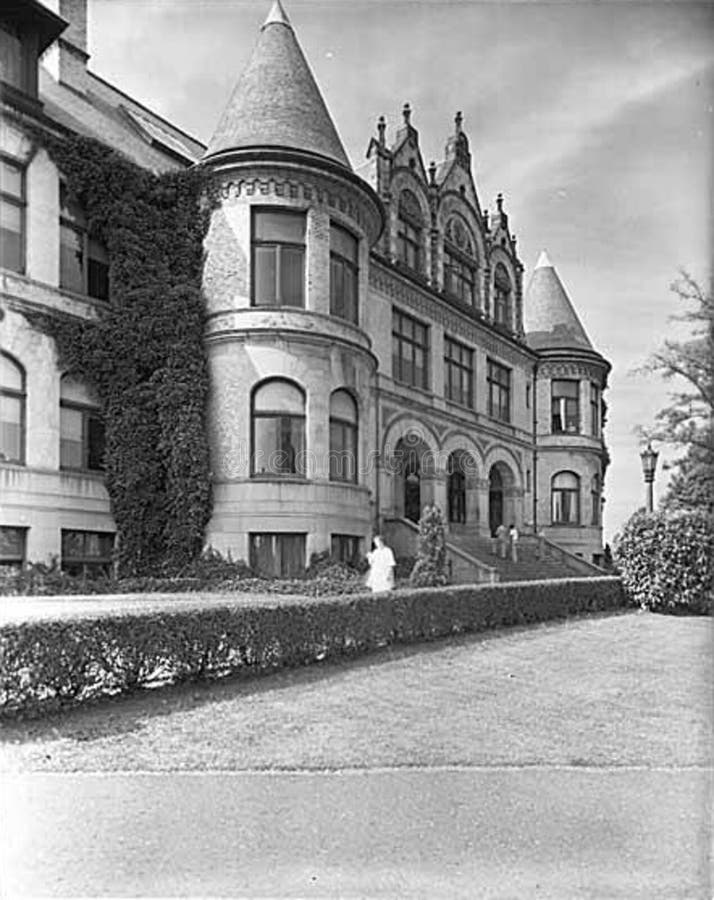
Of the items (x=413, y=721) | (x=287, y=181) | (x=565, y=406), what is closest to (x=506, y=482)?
(x=565, y=406)

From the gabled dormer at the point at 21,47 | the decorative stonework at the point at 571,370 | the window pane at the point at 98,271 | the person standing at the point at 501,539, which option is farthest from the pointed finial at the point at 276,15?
the person standing at the point at 501,539

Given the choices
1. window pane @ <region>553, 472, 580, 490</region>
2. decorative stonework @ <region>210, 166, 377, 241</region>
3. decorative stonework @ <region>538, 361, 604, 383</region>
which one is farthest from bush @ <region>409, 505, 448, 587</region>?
decorative stonework @ <region>210, 166, 377, 241</region>

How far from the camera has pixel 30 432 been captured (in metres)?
11.3

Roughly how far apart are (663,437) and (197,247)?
41.6 feet

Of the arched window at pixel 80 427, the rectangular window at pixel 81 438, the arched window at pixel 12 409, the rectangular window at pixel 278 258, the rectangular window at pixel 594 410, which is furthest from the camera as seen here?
the rectangular window at pixel 278 258

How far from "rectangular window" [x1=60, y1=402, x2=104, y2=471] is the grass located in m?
Result: 6.56

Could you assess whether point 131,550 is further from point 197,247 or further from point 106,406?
point 197,247

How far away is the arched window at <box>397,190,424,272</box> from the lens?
21.2m

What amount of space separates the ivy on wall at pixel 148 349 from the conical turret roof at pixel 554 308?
326 inches

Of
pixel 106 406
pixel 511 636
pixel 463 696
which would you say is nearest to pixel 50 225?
pixel 106 406

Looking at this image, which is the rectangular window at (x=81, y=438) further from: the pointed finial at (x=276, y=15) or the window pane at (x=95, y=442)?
the pointed finial at (x=276, y=15)

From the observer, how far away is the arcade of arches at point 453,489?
1245 cm

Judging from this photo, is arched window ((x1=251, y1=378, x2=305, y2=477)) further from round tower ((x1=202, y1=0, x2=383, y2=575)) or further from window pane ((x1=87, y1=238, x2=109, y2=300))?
window pane ((x1=87, y1=238, x2=109, y2=300))

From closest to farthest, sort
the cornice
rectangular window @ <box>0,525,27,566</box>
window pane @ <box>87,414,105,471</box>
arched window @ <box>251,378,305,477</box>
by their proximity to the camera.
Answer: rectangular window @ <box>0,525,27,566</box>, window pane @ <box>87,414,105,471</box>, the cornice, arched window @ <box>251,378,305,477</box>
